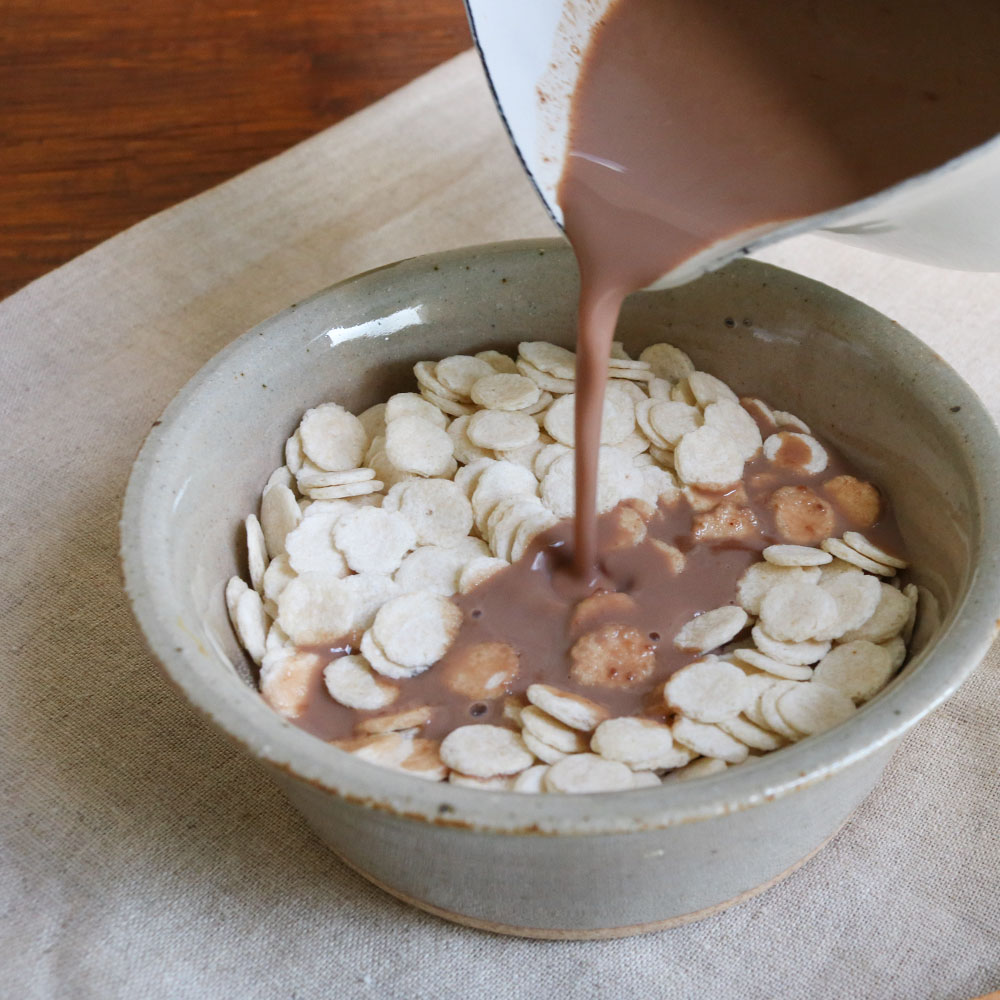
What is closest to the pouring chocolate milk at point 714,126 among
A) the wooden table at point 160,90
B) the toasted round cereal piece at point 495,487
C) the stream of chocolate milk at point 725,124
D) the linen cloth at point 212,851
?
the stream of chocolate milk at point 725,124

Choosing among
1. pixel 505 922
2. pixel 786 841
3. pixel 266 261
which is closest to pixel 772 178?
pixel 786 841

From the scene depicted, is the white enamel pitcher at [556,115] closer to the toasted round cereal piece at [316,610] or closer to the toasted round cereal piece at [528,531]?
the toasted round cereal piece at [528,531]

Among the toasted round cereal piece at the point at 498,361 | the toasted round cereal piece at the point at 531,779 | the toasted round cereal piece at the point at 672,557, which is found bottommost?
the toasted round cereal piece at the point at 672,557

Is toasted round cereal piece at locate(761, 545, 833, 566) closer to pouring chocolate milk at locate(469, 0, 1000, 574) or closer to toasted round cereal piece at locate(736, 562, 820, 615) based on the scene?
toasted round cereal piece at locate(736, 562, 820, 615)

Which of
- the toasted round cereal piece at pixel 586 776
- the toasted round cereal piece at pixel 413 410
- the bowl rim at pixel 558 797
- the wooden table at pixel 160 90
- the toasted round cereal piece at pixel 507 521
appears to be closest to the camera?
the bowl rim at pixel 558 797

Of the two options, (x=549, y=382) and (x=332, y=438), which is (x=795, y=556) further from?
(x=332, y=438)

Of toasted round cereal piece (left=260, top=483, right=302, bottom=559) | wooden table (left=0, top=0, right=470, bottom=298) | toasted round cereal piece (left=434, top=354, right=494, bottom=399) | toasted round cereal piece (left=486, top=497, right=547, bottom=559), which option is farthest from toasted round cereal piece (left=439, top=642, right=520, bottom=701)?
wooden table (left=0, top=0, right=470, bottom=298)
